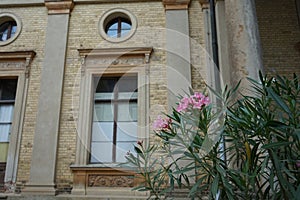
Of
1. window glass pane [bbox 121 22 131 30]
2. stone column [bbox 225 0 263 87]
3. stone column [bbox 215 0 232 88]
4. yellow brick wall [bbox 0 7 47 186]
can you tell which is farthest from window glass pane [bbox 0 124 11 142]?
stone column [bbox 225 0 263 87]

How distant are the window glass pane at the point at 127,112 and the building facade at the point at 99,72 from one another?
3 cm

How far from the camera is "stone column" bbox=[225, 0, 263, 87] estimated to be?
18.2 ft

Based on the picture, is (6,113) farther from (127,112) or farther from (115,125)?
(127,112)

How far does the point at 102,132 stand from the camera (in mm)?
8398

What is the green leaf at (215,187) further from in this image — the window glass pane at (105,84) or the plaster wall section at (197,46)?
the window glass pane at (105,84)

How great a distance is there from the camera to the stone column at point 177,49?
27.4ft

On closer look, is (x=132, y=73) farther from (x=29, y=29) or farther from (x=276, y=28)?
(x=276, y=28)

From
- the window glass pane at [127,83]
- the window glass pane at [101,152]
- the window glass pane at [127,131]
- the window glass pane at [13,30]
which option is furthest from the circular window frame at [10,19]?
the window glass pane at [127,131]

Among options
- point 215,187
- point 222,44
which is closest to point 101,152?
point 222,44

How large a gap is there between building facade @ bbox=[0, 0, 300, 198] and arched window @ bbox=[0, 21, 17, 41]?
3 centimetres

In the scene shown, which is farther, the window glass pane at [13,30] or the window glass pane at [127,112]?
the window glass pane at [13,30]

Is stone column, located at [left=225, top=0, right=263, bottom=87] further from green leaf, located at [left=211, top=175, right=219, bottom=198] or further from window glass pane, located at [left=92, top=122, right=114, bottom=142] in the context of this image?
window glass pane, located at [left=92, top=122, right=114, bottom=142]

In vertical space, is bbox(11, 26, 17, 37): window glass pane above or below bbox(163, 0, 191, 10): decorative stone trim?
below

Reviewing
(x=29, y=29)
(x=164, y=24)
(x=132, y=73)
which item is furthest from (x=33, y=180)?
(x=164, y=24)
